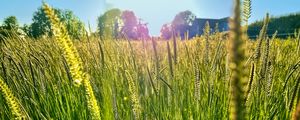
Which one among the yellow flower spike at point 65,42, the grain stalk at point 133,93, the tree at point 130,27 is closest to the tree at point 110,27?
the tree at point 130,27

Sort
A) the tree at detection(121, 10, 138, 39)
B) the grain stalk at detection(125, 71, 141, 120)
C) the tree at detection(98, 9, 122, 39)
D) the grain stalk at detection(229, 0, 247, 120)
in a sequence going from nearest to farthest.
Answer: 1. the grain stalk at detection(229, 0, 247, 120)
2. the grain stalk at detection(125, 71, 141, 120)
3. the tree at detection(98, 9, 122, 39)
4. the tree at detection(121, 10, 138, 39)

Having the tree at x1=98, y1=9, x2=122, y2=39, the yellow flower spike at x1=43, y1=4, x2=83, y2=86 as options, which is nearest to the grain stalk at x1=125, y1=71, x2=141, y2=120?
the yellow flower spike at x1=43, y1=4, x2=83, y2=86

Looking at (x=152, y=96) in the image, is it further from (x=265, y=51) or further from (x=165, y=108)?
(x=265, y=51)

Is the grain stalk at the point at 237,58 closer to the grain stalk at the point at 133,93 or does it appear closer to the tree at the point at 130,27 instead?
the grain stalk at the point at 133,93

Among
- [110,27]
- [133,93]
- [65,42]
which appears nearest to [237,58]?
[65,42]

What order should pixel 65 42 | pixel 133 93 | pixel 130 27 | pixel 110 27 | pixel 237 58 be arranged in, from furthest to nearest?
pixel 130 27 < pixel 110 27 < pixel 133 93 < pixel 65 42 < pixel 237 58

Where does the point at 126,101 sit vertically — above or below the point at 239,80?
below

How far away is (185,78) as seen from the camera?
2.02m

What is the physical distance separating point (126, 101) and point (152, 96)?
11.6 inches

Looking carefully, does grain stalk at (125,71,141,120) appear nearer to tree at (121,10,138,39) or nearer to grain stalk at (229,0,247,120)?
grain stalk at (229,0,247,120)

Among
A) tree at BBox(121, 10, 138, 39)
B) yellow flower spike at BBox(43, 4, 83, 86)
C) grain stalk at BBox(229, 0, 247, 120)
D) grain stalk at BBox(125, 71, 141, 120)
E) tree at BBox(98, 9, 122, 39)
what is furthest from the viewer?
tree at BBox(121, 10, 138, 39)

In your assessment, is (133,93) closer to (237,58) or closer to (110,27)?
(237,58)

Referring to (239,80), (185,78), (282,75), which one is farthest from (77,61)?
(282,75)

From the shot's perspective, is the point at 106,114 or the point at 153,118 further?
the point at 106,114
